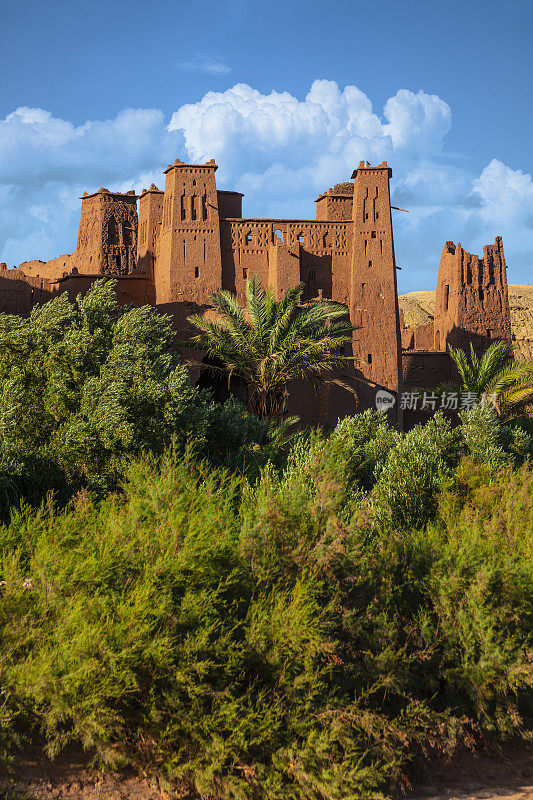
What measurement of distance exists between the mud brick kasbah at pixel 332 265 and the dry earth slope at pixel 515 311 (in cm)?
1505

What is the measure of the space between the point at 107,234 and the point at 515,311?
41568 millimetres

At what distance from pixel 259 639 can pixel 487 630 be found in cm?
329

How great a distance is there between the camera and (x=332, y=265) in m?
34.0

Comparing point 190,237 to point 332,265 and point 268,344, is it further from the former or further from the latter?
point 268,344

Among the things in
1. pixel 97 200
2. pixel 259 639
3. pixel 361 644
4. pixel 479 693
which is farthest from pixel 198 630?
pixel 97 200

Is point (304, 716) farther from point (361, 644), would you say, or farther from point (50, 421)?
point (50, 421)

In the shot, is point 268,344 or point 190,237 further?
point 190,237

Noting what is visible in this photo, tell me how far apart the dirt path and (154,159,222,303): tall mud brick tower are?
77.0 ft

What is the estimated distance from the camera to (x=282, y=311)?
20391 millimetres

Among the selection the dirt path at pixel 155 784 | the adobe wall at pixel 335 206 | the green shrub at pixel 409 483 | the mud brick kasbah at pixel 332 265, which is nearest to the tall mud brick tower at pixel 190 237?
the mud brick kasbah at pixel 332 265

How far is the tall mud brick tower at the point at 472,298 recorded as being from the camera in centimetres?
3681

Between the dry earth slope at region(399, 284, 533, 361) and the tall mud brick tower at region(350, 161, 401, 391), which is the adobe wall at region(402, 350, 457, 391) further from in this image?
the dry earth slope at region(399, 284, 533, 361)

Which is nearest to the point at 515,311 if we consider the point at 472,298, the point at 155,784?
the point at 472,298

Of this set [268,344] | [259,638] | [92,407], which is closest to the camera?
[259,638]
